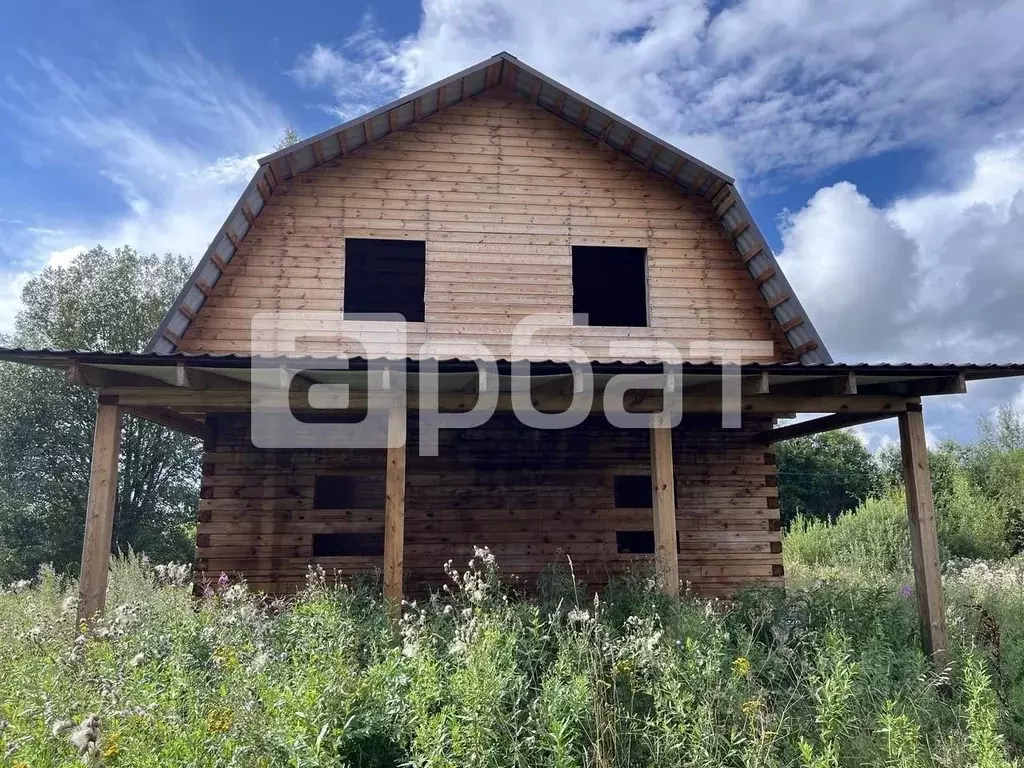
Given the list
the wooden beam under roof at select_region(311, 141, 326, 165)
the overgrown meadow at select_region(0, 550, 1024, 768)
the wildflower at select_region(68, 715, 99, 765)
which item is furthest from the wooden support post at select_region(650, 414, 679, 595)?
the wooden beam under roof at select_region(311, 141, 326, 165)

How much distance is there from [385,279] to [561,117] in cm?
405

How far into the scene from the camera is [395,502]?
20.4 feet

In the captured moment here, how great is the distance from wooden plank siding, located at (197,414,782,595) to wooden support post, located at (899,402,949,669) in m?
2.76

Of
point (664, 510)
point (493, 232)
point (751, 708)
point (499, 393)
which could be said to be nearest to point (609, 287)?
point (493, 232)

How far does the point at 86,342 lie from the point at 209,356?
19593mm

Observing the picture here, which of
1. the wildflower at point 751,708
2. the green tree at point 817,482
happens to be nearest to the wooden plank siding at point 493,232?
the wildflower at point 751,708

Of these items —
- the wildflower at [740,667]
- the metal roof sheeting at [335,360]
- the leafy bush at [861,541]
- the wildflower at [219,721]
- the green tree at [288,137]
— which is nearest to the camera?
the wildflower at [219,721]

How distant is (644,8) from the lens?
9.86 metres

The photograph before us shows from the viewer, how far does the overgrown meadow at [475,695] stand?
338 cm

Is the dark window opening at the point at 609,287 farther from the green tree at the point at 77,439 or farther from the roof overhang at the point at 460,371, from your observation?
the green tree at the point at 77,439

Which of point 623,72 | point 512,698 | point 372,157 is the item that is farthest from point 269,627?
point 623,72

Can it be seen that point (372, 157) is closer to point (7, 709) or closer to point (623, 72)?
point (623, 72)

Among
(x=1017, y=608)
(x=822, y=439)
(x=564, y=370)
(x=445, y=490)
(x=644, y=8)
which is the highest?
(x=644, y=8)

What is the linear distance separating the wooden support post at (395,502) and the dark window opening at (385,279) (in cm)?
484
